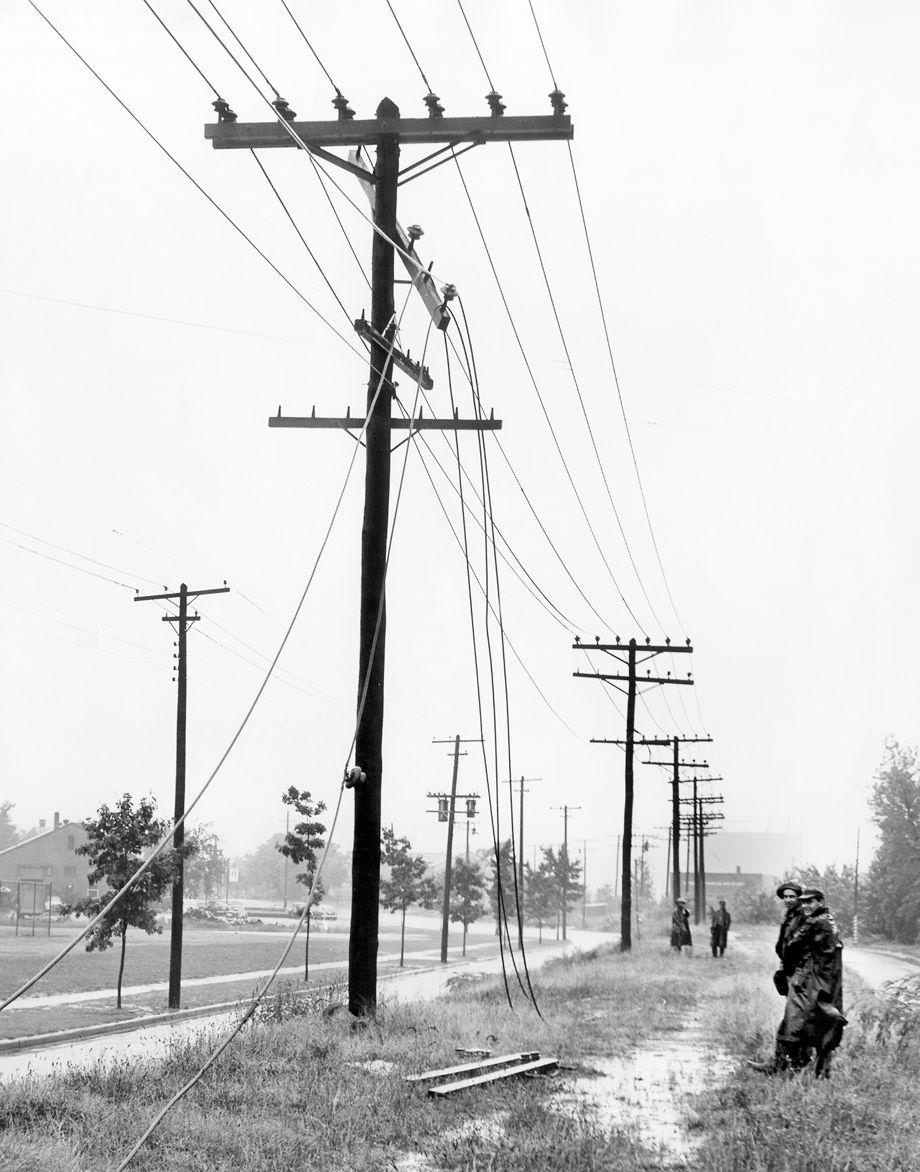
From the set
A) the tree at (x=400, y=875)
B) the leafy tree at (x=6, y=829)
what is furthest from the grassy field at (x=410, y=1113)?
the leafy tree at (x=6, y=829)

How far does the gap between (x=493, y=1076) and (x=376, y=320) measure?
7.10 meters

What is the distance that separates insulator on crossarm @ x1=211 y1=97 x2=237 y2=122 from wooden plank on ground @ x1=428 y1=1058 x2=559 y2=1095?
8.32 m

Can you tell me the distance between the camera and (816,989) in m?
10.4

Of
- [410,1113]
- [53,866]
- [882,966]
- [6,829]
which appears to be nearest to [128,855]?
[410,1113]

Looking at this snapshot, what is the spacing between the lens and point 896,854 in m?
79.1

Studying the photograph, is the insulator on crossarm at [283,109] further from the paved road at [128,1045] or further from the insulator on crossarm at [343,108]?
the paved road at [128,1045]

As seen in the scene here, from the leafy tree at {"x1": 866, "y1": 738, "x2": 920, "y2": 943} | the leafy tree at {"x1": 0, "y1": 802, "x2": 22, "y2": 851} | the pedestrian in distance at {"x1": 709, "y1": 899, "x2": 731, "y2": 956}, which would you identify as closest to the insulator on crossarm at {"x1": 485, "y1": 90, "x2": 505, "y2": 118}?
the pedestrian in distance at {"x1": 709, "y1": 899, "x2": 731, "y2": 956}

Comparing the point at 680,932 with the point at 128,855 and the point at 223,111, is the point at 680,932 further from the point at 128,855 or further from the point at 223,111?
the point at 223,111

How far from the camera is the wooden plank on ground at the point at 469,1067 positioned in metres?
9.09

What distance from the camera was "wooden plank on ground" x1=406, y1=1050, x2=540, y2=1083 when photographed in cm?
909

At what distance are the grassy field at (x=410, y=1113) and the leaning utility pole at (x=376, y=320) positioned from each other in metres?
1.19

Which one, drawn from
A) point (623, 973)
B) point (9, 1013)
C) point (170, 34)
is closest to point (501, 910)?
point (170, 34)

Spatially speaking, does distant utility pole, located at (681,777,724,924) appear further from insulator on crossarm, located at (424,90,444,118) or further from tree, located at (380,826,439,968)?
insulator on crossarm, located at (424,90,444,118)

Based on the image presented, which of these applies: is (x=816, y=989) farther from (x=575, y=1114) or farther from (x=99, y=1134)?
(x=99, y=1134)
